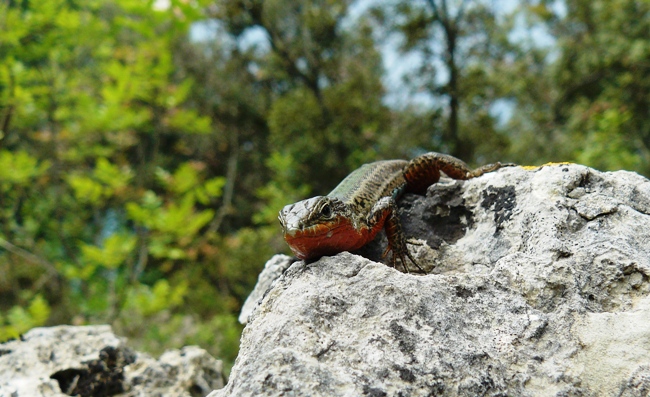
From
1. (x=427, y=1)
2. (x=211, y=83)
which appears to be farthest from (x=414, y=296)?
(x=211, y=83)

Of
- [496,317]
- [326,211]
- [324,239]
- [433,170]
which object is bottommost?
[496,317]

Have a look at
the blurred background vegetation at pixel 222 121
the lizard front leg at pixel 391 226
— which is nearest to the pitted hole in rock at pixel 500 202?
the lizard front leg at pixel 391 226

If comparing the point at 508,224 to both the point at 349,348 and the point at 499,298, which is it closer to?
the point at 499,298

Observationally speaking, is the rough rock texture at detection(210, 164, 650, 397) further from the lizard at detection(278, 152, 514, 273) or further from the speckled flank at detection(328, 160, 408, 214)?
the speckled flank at detection(328, 160, 408, 214)

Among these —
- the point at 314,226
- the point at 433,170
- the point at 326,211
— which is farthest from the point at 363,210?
the point at 433,170

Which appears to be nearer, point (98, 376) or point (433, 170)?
point (98, 376)

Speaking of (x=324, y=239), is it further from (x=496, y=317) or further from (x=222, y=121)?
(x=222, y=121)

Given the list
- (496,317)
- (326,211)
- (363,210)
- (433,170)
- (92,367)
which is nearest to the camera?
(496,317)

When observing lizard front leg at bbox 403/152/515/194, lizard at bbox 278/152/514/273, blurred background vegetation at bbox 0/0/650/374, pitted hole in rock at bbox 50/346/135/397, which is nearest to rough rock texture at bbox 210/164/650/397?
lizard at bbox 278/152/514/273
